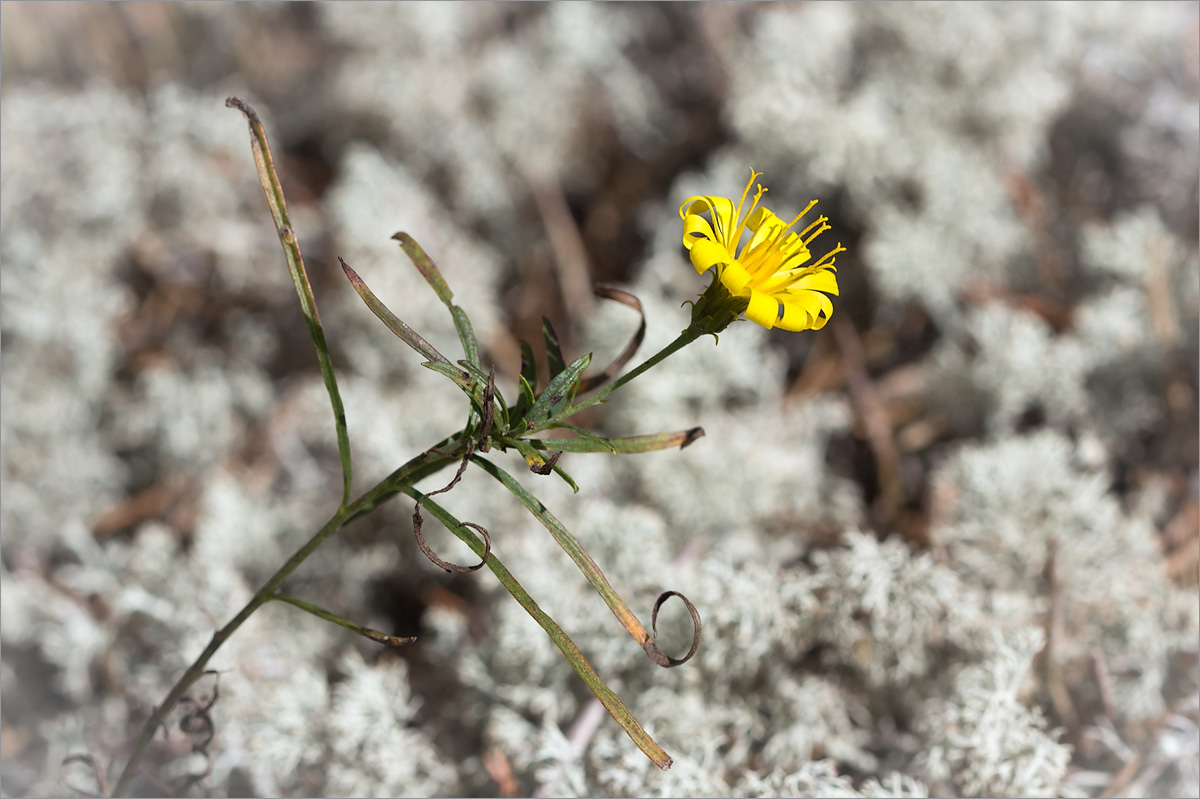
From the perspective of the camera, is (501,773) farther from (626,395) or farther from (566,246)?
(566,246)

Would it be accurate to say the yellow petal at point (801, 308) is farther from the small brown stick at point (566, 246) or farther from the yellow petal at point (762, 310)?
the small brown stick at point (566, 246)

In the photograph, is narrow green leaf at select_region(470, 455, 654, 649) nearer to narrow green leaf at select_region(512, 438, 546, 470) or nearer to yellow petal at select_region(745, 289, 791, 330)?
narrow green leaf at select_region(512, 438, 546, 470)

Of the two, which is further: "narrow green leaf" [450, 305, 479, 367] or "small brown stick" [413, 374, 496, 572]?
"narrow green leaf" [450, 305, 479, 367]

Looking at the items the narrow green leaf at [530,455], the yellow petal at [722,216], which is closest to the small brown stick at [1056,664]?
the yellow petal at [722,216]

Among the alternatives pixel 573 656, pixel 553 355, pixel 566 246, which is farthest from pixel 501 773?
pixel 566 246

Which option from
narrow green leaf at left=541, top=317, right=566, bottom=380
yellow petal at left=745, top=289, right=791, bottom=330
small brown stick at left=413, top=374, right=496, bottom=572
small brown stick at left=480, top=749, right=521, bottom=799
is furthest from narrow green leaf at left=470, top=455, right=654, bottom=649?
small brown stick at left=480, top=749, right=521, bottom=799

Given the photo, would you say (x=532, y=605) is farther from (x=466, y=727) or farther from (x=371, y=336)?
(x=371, y=336)

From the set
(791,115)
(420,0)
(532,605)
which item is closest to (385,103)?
(420,0)
